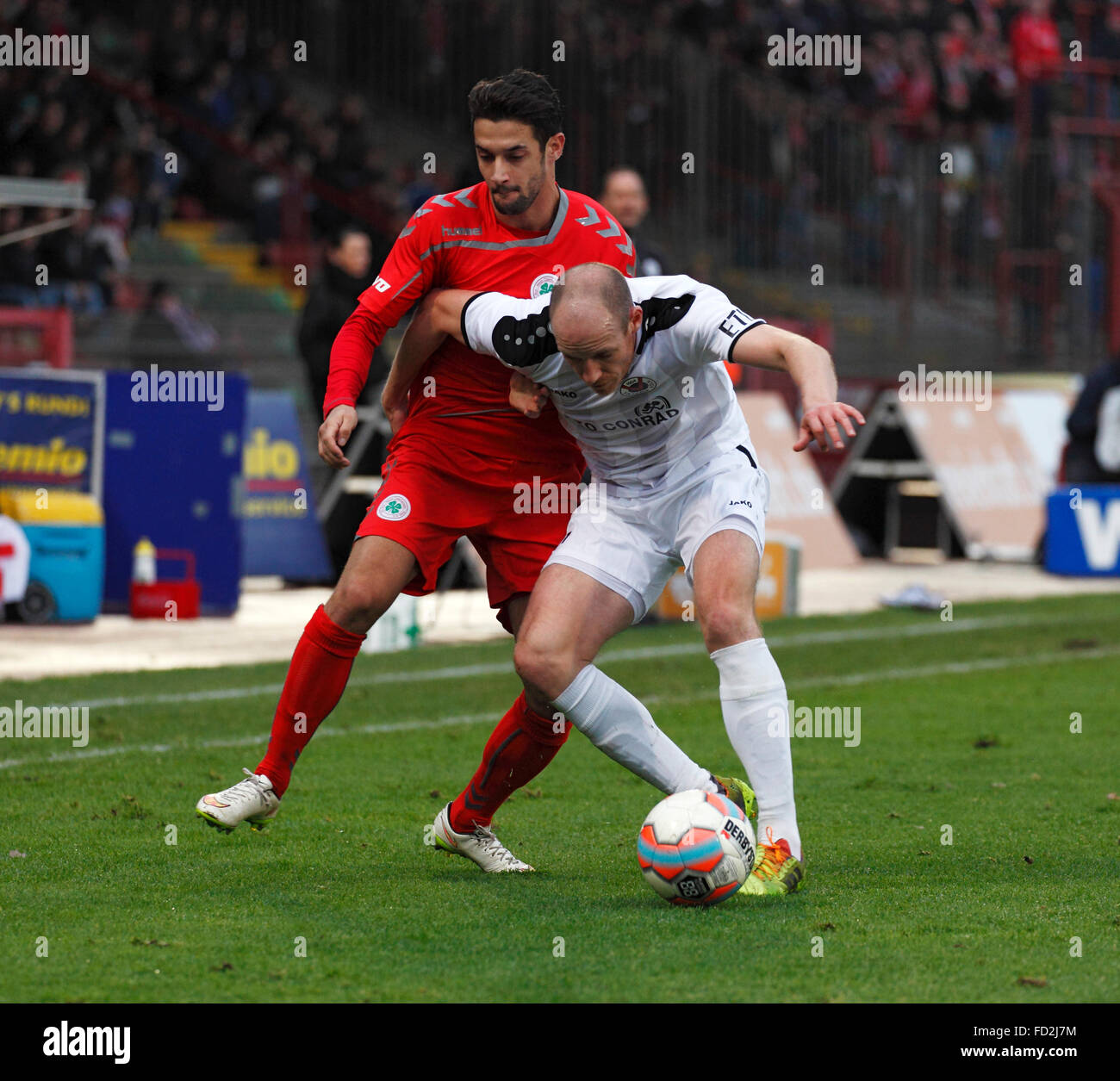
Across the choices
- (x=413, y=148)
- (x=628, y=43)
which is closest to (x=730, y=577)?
(x=628, y=43)

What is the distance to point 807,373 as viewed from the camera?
15.7ft

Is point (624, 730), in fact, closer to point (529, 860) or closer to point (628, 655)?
point (529, 860)

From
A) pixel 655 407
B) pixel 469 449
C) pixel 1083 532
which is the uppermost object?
pixel 655 407

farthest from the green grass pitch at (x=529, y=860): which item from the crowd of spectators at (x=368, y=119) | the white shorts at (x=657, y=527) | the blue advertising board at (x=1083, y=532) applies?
the crowd of spectators at (x=368, y=119)

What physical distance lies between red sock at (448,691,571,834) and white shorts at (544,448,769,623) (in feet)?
1.49

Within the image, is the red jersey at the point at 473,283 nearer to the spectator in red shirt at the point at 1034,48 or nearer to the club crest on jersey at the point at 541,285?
the club crest on jersey at the point at 541,285

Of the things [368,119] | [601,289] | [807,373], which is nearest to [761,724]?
[807,373]

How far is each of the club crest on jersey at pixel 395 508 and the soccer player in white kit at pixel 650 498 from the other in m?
0.45

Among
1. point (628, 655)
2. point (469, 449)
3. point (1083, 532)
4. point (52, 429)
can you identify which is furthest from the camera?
point (1083, 532)

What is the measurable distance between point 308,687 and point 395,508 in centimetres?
58

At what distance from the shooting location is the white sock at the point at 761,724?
16.6ft

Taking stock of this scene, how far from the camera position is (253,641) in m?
11.1

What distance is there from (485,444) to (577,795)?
5.73 ft
